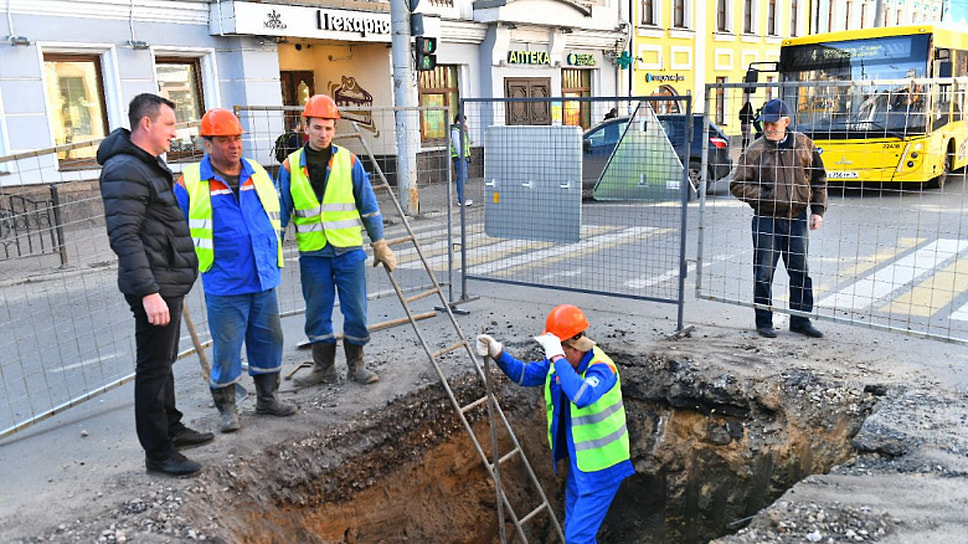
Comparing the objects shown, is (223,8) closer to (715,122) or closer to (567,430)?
(715,122)

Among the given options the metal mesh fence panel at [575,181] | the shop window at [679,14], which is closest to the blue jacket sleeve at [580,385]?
the metal mesh fence panel at [575,181]

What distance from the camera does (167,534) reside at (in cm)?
378

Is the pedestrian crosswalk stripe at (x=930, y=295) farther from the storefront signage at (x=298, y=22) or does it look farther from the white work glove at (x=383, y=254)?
the storefront signage at (x=298, y=22)

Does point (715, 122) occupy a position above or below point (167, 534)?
above

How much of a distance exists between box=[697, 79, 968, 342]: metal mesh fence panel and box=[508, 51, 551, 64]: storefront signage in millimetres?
11895

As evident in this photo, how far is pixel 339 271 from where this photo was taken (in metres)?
5.41

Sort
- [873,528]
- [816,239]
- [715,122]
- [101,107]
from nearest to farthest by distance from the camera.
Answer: [873,528]
[715,122]
[816,239]
[101,107]

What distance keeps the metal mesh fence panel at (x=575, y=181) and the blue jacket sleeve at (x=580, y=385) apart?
243 cm

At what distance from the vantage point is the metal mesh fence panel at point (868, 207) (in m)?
6.15

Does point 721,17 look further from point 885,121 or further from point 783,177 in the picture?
point 783,177

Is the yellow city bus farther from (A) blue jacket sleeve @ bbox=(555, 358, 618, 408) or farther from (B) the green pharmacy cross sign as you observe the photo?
(B) the green pharmacy cross sign

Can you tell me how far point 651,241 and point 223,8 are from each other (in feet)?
29.7

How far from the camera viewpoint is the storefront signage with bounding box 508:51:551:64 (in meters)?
21.3

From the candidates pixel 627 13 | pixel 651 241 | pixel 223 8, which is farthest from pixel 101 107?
pixel 627 13
